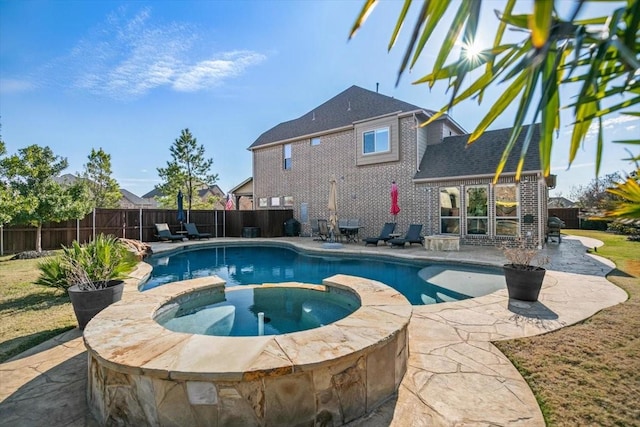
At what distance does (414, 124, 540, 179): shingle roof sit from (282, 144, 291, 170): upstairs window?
8.85m

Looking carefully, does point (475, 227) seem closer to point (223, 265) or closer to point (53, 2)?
point (223, 265)

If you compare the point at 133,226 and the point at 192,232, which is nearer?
the point at 133,226

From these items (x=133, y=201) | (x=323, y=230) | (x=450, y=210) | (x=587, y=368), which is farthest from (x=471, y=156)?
(x=133, y=201)

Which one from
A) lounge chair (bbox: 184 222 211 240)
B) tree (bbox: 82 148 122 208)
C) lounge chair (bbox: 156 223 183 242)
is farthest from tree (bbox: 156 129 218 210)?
lounge chair (bbox: 156 223 183 242)

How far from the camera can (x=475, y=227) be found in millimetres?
12656

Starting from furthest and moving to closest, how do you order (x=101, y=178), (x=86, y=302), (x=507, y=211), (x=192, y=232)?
(x=101, y=178), (x=192, y=232), (x=507, y=211), (x=86, y=302)

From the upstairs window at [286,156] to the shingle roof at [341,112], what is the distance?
0.65 m

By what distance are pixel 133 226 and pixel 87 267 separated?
38.4ft

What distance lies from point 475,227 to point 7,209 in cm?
1649

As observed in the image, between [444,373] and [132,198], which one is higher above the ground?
[132,198]

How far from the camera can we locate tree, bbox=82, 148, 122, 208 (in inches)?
1025

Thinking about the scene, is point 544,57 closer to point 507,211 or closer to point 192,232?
point 507,211

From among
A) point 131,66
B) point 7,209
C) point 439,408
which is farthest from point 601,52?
point 131,66

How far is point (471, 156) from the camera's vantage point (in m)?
13.2
